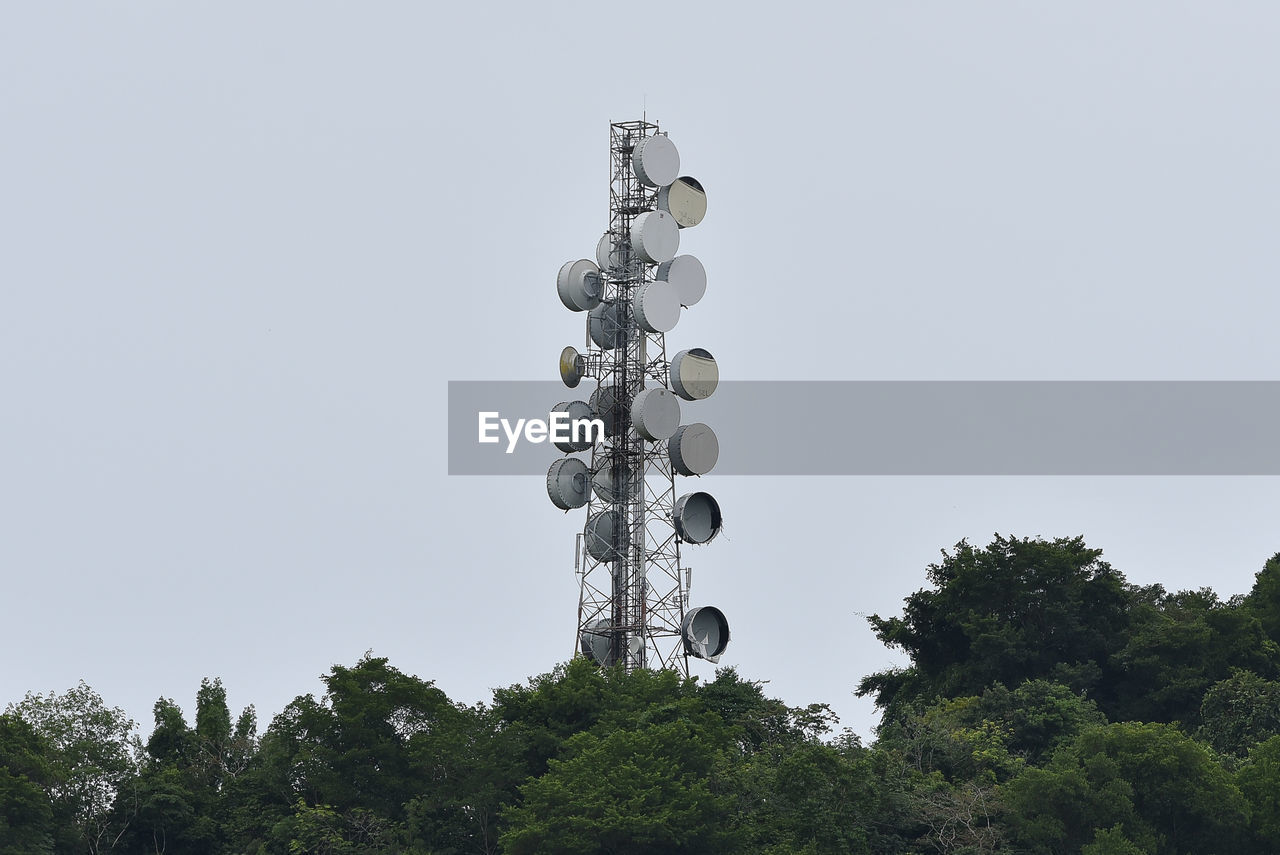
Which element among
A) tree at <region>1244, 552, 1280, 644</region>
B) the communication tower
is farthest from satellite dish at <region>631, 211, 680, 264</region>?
tree at <region>1244, 552, 1280, 644</region>

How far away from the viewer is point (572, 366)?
56906 mm

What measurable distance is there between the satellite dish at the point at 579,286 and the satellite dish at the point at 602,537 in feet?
19.0

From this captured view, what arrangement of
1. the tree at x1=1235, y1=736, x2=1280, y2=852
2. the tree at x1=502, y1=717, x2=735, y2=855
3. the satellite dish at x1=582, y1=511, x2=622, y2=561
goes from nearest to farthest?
the tree at x1=502, y1=717, x2=735, y2=855 < the tree at x1=1235, y1=736, x2=1280, y2=852 < the satellite dish at x1=582, y1=511, x2=622, y2=561

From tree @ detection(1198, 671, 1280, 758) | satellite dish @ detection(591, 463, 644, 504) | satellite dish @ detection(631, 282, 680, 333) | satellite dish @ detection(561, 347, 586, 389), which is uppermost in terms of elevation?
satellite dish @ detection(631, 282, 680, 333)

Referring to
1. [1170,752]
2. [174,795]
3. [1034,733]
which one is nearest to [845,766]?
[1170,752]

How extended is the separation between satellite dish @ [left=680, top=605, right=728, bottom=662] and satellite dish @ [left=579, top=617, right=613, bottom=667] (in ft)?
6.65

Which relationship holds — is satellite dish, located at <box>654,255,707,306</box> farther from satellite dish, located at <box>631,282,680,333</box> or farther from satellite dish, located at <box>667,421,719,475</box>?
satellite dish, located at <box>667,421,719,475</box>

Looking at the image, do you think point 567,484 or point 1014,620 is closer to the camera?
point 567,484

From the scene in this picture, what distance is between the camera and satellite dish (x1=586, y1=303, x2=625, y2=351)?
56969mm

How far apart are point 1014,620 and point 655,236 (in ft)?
56.2

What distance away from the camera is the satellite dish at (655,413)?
2163 inches

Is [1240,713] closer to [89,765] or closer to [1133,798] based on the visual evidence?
[1133,798]

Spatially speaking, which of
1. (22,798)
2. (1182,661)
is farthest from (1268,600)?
(22,798)

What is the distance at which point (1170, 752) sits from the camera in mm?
47000
